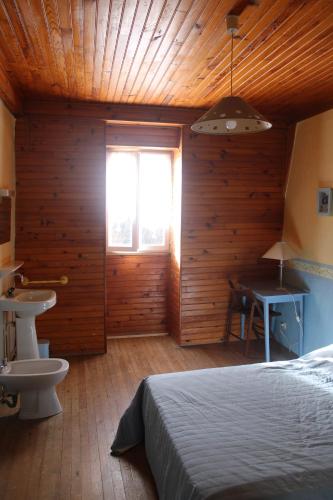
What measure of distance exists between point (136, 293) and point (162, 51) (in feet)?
9.52

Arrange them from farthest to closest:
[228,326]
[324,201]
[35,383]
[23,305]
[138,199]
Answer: [138,199] → [228,326] → [324,201] → [23,305] → [35,383]

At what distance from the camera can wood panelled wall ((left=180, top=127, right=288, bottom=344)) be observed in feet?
14.8

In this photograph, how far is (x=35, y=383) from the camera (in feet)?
9.66

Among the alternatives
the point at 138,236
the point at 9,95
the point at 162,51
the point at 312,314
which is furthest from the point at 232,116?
the point at 138,236

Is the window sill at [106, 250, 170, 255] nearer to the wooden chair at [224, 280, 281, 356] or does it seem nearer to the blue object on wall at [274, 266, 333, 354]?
the wooden chair at [224, 280, 281, 356]

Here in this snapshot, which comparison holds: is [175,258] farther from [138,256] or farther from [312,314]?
[312,314]

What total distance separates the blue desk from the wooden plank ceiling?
5.91 feet

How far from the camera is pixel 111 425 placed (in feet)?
9.83

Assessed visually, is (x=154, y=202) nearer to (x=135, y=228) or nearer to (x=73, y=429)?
(x=135, y=228)

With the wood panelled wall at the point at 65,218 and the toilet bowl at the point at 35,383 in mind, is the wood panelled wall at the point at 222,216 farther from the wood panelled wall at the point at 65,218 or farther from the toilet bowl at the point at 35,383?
the toilet bowl at the point at 35,383

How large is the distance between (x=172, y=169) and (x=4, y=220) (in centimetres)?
211

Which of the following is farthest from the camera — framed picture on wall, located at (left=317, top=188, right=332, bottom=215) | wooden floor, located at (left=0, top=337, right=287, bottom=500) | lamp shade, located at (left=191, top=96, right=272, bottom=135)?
framed picture on wall, located at (left=317, top=188, right=332, bottom=215)

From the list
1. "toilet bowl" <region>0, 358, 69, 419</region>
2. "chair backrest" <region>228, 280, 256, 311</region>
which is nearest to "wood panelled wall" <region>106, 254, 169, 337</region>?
"chair backrest" <region>228, 280, 256, 311</region>

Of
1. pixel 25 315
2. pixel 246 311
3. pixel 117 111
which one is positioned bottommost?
pixel 246 311
